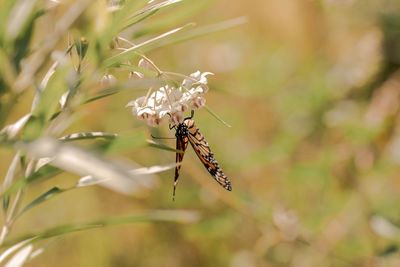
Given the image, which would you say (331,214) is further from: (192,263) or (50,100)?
(50,100)

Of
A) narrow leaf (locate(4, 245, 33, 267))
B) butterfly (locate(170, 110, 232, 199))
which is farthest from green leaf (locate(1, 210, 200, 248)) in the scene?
butterfly (locate(170, 110, 232, 199))

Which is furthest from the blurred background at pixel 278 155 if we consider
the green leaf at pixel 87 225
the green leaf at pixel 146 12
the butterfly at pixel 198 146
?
the green leaf at pixel 146 12

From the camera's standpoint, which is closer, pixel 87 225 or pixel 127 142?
pixel 127 142

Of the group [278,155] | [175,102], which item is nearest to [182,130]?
Result: [175,102]

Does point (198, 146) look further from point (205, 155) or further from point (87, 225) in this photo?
point (87, 225)

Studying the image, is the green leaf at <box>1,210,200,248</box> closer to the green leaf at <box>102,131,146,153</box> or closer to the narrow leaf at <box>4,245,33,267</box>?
the narrow leaf at <box>4,245,33,267</box>

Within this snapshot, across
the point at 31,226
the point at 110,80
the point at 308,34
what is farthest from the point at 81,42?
the point at 308,34
